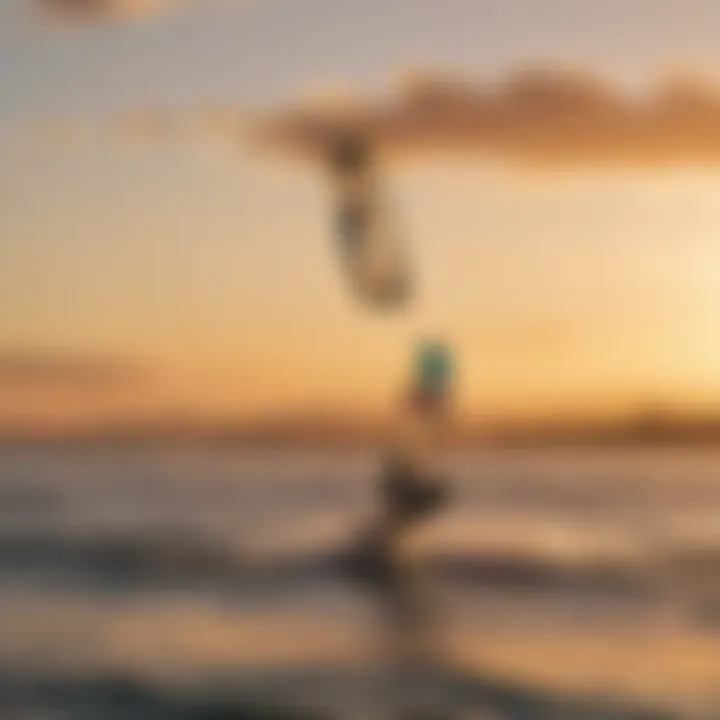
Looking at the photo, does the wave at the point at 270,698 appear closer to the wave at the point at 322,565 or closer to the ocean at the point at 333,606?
the ocean at the point at 333,606

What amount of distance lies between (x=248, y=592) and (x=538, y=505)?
21.2ft

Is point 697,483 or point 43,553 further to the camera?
point 697,483

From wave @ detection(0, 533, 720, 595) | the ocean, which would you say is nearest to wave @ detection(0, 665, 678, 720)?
the ocean

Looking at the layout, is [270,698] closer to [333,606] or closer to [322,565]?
[333,606]

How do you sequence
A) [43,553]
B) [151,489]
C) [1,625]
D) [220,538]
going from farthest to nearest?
[151,489]
[220,538]
[43,553]
[1,625]

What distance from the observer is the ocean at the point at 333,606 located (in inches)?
158

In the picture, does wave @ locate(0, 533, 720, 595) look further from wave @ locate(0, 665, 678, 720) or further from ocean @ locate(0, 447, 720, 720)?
wave @ locate(0, 665, 678, 720)

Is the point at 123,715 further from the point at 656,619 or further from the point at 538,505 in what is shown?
the point at 538,505

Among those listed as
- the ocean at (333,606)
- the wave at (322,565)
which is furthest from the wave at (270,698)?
the wave at (322,565)

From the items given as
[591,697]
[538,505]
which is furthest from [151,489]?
[591,697]

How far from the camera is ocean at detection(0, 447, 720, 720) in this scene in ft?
13.2

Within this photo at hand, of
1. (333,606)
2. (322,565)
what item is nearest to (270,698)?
(333,606)

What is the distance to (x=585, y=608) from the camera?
6125 mm

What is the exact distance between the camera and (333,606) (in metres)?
5.99
